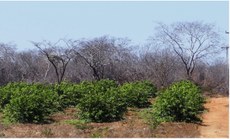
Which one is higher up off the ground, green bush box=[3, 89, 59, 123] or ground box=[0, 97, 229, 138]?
green bush box=[3, 89, 59, 123]

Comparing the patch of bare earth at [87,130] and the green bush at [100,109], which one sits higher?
the green bush at [100,109]

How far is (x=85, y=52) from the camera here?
3772cm

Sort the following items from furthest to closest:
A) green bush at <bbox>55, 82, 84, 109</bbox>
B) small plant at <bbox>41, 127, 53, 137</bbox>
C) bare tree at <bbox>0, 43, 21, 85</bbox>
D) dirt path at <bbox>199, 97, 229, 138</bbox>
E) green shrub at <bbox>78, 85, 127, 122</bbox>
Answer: bare tree at <bbox>0, 43, 21, 85</bbox> < green bush at <bbox>55, 82, 84, 109</bbox> < green shrub at <bbox>78, 85, 127, 122</bbox> < dirt path at <bbox>199, 97, 229, 138</bbox> < small plant at <bbox>41, 127, 53, 137</bbox>

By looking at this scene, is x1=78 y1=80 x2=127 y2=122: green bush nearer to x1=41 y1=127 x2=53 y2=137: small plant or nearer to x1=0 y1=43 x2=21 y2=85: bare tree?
x1=41 y1=127 x2=53 y2=137: small plant

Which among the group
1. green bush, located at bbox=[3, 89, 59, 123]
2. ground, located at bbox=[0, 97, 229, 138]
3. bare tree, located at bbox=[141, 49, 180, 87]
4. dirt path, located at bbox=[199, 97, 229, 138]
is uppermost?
bare tree, located at bbox=[141, 49, 180, 87]

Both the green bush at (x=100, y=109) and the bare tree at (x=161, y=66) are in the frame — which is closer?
the green bush at (x=100, y=109)

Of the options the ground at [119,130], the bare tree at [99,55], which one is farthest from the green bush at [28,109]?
the bare tree at [99,55]

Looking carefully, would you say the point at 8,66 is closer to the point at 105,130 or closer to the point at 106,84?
the point at 106,84

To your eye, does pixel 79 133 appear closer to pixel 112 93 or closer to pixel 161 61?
pixel 112 93

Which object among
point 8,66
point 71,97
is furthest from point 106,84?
point 8,66

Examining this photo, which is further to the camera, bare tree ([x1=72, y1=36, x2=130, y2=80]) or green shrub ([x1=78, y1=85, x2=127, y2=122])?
bare tree ([x1=72, y1=36, x2=130, y2=80])

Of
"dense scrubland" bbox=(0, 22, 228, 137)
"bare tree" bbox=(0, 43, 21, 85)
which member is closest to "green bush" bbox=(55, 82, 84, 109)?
"dense scrubland" bbox=(0, 22, 228, 137)

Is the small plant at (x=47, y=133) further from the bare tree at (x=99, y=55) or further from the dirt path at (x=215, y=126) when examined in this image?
the bare tree at (x=99, y=55)

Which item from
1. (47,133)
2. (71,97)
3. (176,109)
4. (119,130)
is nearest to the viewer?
(47,133)
